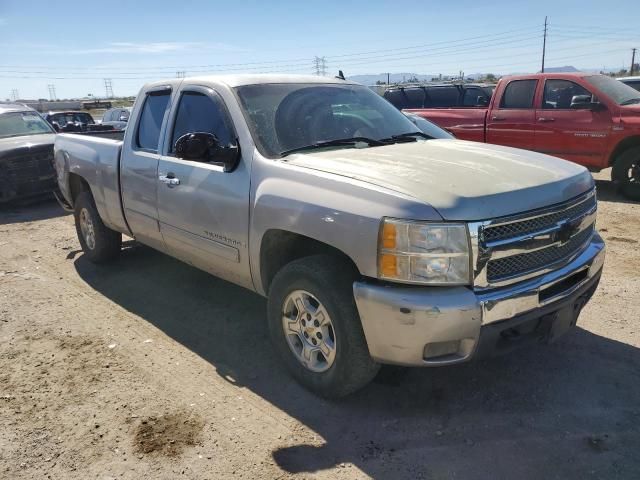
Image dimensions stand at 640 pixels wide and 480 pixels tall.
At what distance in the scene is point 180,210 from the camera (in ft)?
13.5

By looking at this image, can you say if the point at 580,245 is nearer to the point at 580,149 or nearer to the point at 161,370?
the point at 161,370

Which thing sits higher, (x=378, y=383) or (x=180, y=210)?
(x=180, y=210)

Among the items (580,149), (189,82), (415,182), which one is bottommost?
(580,149)

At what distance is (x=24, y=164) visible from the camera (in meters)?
9.48

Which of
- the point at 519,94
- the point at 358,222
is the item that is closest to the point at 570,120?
the point at 519,94

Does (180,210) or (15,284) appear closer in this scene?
(180,210)

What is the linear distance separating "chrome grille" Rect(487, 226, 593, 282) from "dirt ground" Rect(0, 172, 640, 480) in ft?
2.82

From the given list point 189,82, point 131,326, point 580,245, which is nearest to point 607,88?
point 580,245

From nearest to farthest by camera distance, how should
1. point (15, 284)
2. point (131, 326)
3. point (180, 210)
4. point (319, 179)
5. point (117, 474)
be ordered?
point (117, 474) < point (319, 179) < point (180, 210) < point (131, 326) < point (15, 284)

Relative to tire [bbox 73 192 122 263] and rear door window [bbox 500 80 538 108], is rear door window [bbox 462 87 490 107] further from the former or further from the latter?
tire [bbox 73 192 122 263]

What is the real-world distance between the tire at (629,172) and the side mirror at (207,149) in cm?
695

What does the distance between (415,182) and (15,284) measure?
469cm

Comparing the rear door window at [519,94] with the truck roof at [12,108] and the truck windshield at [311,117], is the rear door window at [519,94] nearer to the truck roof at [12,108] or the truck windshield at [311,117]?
the truck windshield at [311,117]

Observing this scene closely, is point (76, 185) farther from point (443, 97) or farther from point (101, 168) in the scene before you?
point (443, 97)
